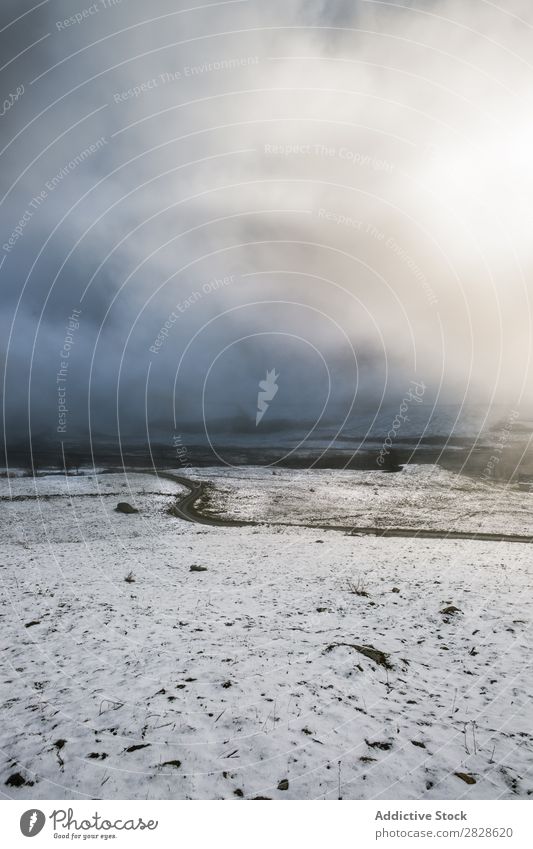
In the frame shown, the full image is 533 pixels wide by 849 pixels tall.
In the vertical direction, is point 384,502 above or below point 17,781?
below

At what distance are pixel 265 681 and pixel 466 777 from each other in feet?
12.8

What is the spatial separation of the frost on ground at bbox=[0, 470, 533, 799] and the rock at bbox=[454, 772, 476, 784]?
18 mm

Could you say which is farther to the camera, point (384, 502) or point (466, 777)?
point (384, 502)

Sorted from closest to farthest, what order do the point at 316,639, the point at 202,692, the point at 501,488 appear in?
the point at 202,692 < the point at 316,639 < the point at 501,488

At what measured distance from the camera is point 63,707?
24.0 feet

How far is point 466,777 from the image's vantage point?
5.81 metres

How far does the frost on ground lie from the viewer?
582 cm

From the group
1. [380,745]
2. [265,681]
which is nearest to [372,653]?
[265,681]

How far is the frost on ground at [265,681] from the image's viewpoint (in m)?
5.82
